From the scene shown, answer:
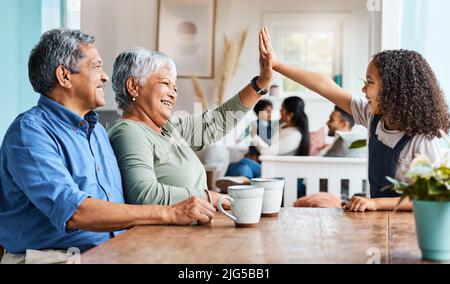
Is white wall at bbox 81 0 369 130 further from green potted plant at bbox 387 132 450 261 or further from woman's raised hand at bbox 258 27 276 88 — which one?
green potted plant at bbox 387 132 450 261

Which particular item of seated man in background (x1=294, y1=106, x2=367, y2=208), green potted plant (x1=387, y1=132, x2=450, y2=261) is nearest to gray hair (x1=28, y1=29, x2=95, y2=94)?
green potted plant (x1=387, y1=132, x2=450, y2=261)

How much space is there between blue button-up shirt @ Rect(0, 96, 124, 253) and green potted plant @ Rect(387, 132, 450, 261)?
790mm

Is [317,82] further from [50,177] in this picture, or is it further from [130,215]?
[50,177]

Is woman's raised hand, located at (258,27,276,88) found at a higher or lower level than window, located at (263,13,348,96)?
lower

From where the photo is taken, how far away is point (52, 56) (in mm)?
1769

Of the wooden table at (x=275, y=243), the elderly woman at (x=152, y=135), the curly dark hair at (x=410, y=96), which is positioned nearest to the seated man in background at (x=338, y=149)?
the curly dark hair at (x=410, y=96)

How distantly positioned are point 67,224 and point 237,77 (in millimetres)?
6623

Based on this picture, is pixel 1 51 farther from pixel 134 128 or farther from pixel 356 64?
pixel 356 64

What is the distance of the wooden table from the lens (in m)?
1.20

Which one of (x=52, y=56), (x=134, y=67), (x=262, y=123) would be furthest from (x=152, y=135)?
(x=262, y=123)

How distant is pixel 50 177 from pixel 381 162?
1.01 meters

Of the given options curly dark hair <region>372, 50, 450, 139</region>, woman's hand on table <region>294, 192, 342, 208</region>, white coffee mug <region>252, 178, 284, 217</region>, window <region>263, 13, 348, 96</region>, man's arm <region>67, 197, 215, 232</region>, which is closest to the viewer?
man's arm <region>67, 197, 215, 232</region>
